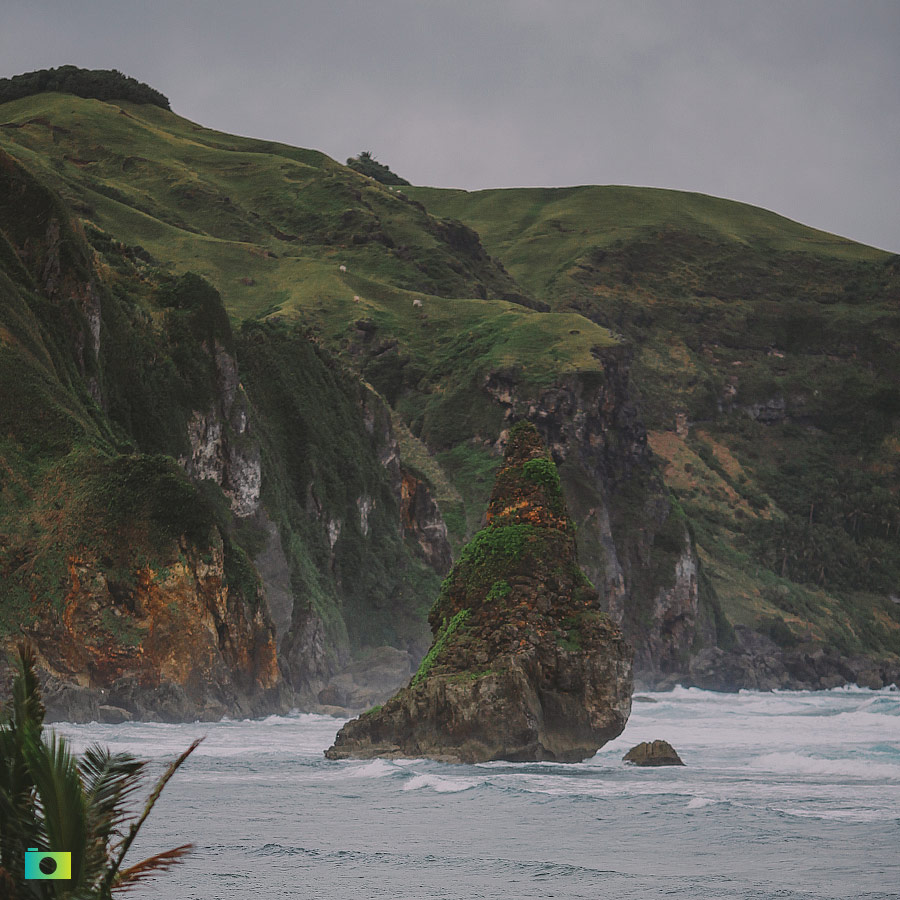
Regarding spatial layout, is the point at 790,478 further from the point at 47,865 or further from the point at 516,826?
the point at 47,865

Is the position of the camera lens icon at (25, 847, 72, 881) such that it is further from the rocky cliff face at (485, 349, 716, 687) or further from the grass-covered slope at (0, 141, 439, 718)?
the rocky cliff face at (485, 349, 716, 687)

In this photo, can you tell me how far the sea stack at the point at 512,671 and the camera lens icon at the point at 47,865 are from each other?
28417 millimetres

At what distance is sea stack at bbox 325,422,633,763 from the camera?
120 ft

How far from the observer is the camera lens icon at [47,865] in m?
8.18

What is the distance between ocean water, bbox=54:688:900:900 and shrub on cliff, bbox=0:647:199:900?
897cm

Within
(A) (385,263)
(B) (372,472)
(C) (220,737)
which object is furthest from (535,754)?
(A) (385,263)

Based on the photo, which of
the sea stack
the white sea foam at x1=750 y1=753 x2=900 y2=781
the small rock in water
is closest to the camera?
the sea stack

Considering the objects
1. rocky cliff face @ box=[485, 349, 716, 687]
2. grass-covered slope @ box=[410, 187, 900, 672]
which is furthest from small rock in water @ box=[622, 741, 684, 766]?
grass-covered slope @ box=[410, 187, 900, 672]

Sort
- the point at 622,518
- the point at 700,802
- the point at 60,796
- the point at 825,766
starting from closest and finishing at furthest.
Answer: the point at 60,796
the point at 700,802
the point at 825,766
the point at 622,518

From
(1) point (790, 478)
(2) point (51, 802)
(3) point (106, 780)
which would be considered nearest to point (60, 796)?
(2) point (51, 802)

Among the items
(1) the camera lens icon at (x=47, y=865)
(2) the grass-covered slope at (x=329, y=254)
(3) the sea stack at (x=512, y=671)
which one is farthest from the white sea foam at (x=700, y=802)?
(2) the grass-covered slope at (x=329, y=254)

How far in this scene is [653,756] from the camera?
39250 mm

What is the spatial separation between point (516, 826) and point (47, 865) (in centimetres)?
1737

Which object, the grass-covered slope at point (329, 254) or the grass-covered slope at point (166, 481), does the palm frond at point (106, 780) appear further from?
the grass-covered slope at point (329, 254)
